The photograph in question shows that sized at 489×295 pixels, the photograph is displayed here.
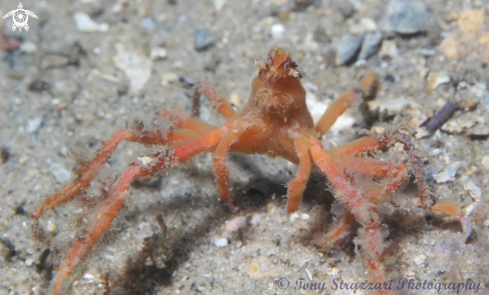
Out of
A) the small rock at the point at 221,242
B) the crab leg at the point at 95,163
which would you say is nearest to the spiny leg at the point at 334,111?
the crab leg at the point at 95,163

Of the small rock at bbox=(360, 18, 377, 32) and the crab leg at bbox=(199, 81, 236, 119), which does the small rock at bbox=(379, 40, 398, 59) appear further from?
the crab leg at bbox=(199, 81, 236, 119)

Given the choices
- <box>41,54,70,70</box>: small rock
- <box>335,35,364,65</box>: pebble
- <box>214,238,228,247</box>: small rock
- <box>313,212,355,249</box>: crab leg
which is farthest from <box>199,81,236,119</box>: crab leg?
<box>41,54,70,70</box>: small rock

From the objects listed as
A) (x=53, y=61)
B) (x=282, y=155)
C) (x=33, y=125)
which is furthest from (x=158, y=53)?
(x=282, y=155)

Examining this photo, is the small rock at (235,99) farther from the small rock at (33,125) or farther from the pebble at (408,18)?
the small rock at (33,125)

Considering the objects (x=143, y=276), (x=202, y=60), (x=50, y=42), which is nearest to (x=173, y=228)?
(x=143, y=276)

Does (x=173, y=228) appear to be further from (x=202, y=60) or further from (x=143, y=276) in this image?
(x=202, y=60)

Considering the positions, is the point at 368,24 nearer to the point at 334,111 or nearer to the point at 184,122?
the point at 334,111
